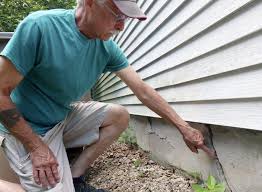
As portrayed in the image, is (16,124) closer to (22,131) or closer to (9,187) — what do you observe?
(22,131)

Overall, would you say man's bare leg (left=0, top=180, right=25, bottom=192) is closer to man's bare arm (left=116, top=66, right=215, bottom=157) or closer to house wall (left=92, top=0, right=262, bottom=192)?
man's bare arm (left=116, top=66, right=215, bottom=157)

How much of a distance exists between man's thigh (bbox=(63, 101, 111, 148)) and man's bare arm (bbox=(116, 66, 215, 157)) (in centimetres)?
34

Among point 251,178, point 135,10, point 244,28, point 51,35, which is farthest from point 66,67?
point 251,178

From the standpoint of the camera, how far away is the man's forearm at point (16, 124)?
7.42 ft

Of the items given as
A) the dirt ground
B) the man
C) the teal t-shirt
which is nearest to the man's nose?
the man

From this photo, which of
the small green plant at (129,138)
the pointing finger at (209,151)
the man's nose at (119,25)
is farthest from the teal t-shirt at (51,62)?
the small green plant at (129,138)

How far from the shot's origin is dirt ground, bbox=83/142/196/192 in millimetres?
3123

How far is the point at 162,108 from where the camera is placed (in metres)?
2.77

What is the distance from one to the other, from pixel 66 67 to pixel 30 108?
1.26 ft

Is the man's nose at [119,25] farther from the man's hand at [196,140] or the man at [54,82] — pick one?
the man's hand at [196,140]

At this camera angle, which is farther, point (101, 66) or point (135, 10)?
point (101, 66)

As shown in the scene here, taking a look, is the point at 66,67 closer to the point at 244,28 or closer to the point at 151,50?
the point at 244,28

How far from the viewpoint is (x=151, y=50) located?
155 inches

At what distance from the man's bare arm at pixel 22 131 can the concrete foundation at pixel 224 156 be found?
3.50 feet
